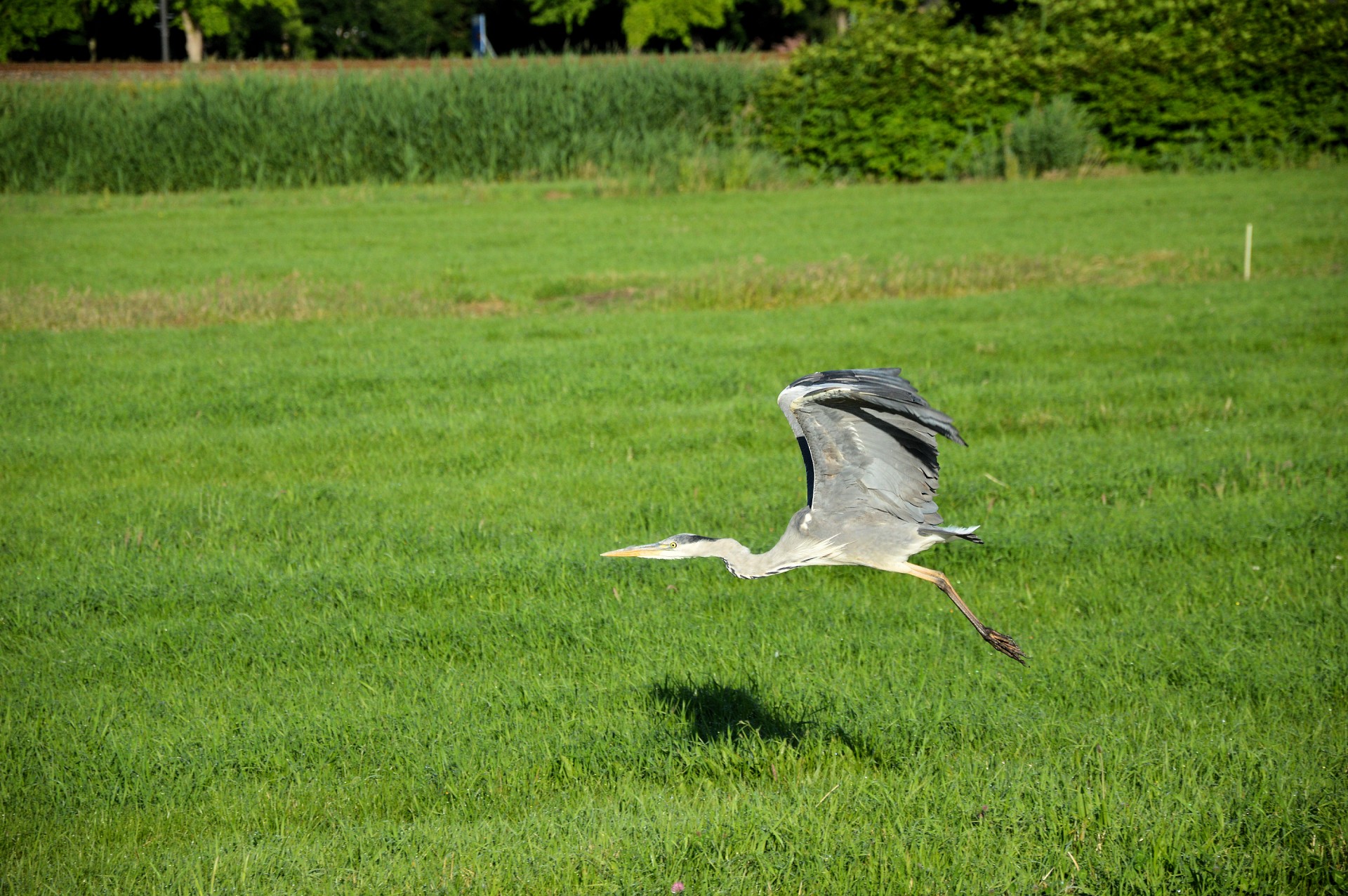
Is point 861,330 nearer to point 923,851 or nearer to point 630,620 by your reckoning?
point 630,620

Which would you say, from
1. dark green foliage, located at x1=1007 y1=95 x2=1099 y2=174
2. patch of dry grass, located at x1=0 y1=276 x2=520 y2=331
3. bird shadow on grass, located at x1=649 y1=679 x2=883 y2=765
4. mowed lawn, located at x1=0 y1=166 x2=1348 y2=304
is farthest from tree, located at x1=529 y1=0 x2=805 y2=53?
bird shadow on grass, located at x1=649 y1=679 x2=883 y2=765

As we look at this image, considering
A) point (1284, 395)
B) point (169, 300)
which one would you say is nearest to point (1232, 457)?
point (1284, 395)

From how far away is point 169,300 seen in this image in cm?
1596

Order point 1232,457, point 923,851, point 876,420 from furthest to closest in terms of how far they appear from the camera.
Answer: point 1232,457
point 876,420
point 923,851

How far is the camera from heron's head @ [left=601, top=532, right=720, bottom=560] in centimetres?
473

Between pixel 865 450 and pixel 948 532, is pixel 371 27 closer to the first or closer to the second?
pixel 865 450

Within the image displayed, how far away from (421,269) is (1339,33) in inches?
945

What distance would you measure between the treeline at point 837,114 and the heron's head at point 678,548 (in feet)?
81.9

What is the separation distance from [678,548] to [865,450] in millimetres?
819

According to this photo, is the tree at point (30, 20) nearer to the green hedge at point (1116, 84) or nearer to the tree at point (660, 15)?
the tree at point (660, 15)

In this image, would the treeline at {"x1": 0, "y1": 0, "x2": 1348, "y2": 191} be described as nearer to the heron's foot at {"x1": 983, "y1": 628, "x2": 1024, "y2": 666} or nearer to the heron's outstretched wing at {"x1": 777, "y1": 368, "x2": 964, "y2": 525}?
the heron's outstretched wing at {"x1": 777, "y1": 368, "x2": 964, "y2": 525}

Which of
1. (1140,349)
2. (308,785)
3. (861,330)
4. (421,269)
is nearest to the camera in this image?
(308,785)

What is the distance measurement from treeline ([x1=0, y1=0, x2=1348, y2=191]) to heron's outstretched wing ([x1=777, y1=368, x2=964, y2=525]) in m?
24.9

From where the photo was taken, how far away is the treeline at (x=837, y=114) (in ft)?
98.1
